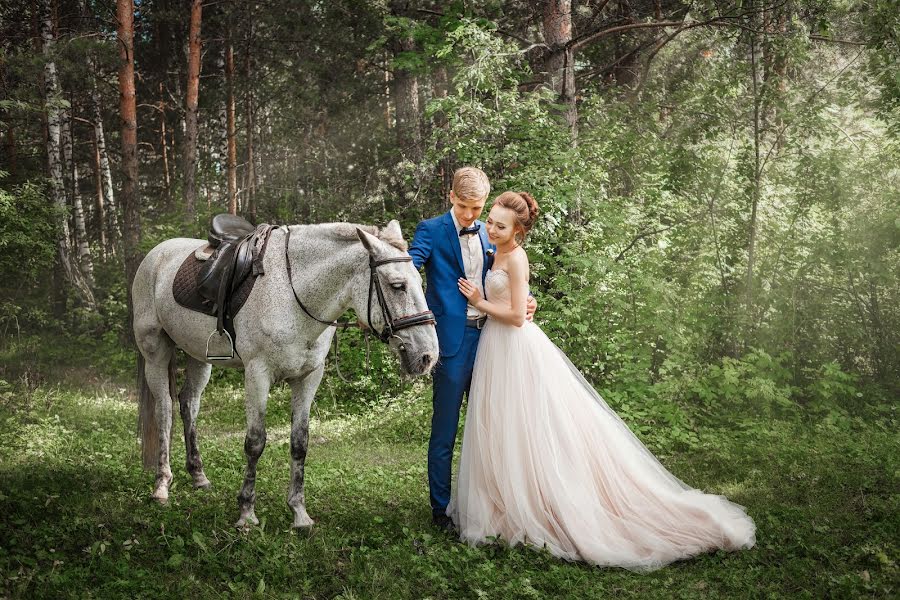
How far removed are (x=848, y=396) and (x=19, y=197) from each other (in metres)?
12.4

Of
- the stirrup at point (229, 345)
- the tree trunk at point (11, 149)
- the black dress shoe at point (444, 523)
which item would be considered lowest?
the black dress shoe at point (444, 523)

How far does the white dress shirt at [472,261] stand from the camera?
15.3 feet

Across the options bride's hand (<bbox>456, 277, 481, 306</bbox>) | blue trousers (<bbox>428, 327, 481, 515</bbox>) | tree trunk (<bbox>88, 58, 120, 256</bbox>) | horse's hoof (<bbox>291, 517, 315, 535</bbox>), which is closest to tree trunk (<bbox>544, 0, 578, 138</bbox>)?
bride's hand (<bbox>456, 277, 481, 306</bbox>)

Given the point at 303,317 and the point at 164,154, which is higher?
the point at 164,154

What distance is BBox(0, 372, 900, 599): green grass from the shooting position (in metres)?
3.71

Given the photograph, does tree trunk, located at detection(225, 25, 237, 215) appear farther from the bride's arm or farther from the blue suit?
the bride's arm

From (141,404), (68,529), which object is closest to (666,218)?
(141,404)

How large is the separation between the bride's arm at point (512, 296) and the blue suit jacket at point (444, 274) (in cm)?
9

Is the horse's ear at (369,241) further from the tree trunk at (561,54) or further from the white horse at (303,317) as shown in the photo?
the tree trunk at (561,54)

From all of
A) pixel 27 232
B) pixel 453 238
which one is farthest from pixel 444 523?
pixel 27 232

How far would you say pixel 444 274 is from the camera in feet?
14.8

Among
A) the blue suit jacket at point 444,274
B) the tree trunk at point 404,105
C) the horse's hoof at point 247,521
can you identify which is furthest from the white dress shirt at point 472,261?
the tree trunk at point 404,105

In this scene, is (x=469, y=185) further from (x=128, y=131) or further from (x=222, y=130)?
(x=222, y=130)

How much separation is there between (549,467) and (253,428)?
194 cm
